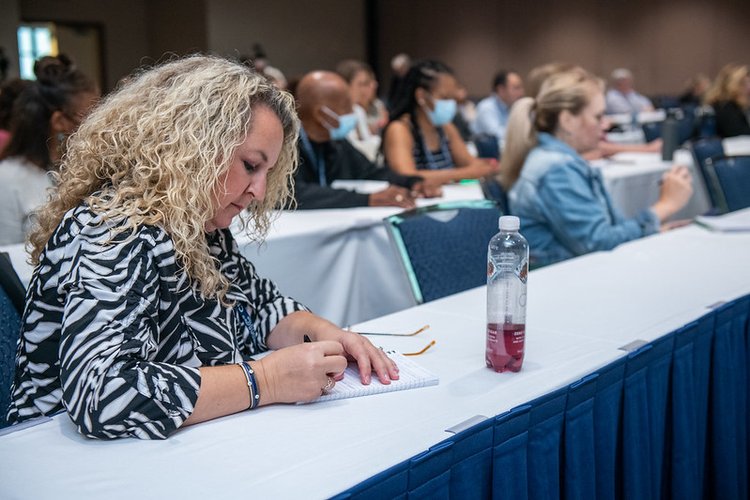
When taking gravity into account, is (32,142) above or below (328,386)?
above

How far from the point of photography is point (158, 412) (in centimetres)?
107

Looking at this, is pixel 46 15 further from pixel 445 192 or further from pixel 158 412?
pixel 158 412

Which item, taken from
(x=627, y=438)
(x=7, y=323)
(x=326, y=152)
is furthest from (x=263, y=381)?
(x=326, y=152)

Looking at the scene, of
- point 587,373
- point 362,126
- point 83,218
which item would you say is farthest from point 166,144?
point 362,126

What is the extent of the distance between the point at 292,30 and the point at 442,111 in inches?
336

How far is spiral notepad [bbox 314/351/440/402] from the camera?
1259 mm

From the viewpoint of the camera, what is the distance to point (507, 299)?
4.34 feet

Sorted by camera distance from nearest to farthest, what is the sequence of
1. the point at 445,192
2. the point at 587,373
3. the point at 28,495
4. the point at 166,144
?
1. the point at 28,495
2. the point at 166,144
3. the point at 587,373
4. the point at 445,192

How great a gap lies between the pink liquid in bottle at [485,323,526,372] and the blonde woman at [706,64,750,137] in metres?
6.38

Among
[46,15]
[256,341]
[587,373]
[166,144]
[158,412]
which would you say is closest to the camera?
[158,412]

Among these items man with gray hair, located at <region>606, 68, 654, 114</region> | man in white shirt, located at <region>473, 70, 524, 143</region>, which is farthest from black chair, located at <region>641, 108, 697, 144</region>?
man with gray hair, located at <region>606, 68, 654, 114</region>

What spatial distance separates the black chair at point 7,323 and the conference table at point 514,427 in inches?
10.5

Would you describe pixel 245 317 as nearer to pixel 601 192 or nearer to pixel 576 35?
pixel 601 192

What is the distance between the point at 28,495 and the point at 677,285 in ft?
5.13
